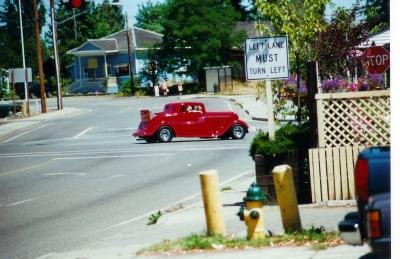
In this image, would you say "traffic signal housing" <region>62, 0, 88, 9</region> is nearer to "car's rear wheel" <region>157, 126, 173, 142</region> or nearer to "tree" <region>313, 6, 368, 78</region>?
"tree" <region>313, 6, 368, 78</region>

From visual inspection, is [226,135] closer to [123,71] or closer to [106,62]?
[123,71]

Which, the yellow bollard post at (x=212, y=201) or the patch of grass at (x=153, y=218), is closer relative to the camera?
the yellow bollard post at (x=212, y=201)

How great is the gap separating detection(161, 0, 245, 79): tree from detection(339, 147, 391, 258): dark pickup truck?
62969 mm

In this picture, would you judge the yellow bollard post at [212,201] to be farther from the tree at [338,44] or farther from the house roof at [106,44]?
the house roof at [106,44]

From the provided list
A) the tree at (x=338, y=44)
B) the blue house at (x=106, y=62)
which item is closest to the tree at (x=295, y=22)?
the tree at (x=338, y=44)

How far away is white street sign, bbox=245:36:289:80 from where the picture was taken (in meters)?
12.9

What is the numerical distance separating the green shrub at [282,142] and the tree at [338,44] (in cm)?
696

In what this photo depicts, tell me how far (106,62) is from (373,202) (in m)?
83.8

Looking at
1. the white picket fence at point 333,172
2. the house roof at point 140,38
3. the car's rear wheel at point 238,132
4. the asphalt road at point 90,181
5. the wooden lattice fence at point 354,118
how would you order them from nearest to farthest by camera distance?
1. the wooden lattice fence at point 354,118
2. the white picket fence at point 333,172
3. the asphalt road at point 90,181
4. the car's rear wheel at point 238,132
5. the house roof at point 140,38

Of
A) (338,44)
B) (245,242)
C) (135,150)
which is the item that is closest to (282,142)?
(245,242)

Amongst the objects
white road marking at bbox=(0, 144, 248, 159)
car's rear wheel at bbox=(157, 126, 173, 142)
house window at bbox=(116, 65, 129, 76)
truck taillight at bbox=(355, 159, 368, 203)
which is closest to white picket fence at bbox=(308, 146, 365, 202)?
truck taillight at bbox=(355, 159, 368, 203)

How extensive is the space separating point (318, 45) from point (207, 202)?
12.0 metres

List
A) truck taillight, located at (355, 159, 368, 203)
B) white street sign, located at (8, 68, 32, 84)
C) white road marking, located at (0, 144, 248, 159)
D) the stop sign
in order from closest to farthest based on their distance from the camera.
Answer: truck taillight, located at (355, 159, 368, 203) → the stop sign → white road marking, located at (0, 144, 248, 159) → white street sign, located at (8, 68, 32, 84)

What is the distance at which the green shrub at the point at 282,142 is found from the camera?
12.7 meters
